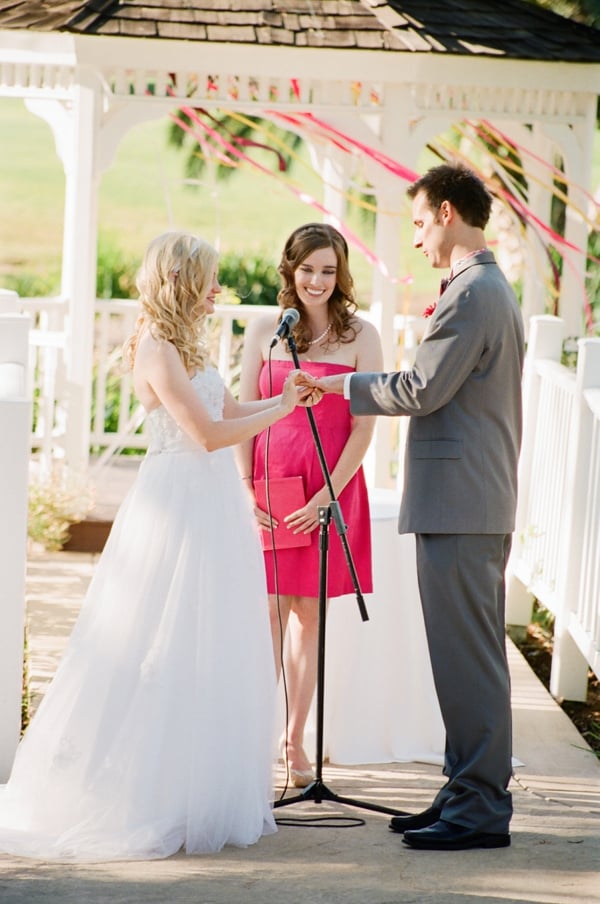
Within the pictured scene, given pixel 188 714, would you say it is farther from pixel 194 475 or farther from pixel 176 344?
pixel 176 344

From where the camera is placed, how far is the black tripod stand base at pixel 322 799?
446cm

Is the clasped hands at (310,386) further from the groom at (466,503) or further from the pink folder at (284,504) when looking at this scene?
the pink folder at (284,504)

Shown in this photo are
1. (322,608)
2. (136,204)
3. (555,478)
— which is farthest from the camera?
(136,204)

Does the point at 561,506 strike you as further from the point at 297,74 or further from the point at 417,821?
the point at 297,74

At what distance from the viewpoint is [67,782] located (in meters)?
4.14

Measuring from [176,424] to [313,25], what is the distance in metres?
4.28

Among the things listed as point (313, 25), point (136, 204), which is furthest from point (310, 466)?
point (136, 204)

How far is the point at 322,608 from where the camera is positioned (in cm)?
434

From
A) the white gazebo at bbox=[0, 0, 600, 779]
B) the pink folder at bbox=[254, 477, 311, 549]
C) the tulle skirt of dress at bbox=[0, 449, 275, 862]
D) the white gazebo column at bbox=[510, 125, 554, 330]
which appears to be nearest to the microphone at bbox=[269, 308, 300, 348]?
the tulle skirt of dress at bbox=[0, 449, 275, 862]

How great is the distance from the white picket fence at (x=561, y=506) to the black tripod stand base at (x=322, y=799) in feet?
3.82

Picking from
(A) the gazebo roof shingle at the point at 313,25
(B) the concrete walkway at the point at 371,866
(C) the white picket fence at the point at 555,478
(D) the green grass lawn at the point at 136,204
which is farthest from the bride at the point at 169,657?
(D) the green grass lawn at the point at 136,204

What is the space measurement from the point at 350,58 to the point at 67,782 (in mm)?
5009

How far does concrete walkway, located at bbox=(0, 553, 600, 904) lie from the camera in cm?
374

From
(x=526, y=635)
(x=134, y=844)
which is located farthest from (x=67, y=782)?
(x=526, y=635)
